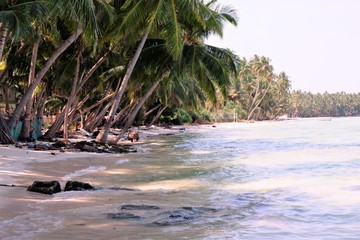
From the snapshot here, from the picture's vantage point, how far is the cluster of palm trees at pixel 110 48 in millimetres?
15627

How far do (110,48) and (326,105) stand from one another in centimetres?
16976

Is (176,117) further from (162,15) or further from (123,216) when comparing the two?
(123,216)

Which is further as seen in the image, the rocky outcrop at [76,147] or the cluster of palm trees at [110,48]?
the rocky outcrop at [76,147]

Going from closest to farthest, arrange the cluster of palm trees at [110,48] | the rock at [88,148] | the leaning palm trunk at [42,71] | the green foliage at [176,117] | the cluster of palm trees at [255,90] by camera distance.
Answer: the cluster of palm trees at [110,48] < the leaning palm trunk at [42,71] < the rock at [88,148] < the green foliage at [176,117] < the cluster of palm trees at [255,90]

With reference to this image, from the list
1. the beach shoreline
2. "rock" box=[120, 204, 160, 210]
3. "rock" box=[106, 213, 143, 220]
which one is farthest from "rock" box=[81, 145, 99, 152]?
"rock" box=[106, 213, 143, 220]

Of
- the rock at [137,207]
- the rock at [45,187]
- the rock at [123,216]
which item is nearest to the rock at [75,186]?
the rock at [45,187]

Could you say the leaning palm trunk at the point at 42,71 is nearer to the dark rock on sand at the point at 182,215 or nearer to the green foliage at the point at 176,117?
the dark rock on sand at the point at 182,215

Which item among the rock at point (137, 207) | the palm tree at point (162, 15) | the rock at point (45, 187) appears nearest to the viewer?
the rock at point (137, 207)

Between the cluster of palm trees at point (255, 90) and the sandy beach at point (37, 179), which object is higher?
the cluster of palm trees at point (255, 90)

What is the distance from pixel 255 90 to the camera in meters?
105

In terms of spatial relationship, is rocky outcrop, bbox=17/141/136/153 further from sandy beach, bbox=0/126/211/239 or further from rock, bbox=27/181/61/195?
rock, bbox=27/181/61/195

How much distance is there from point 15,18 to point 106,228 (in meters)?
8.71

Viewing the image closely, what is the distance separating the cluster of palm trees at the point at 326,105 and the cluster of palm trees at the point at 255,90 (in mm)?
51095

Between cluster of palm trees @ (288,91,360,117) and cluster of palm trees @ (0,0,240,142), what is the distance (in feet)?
477
